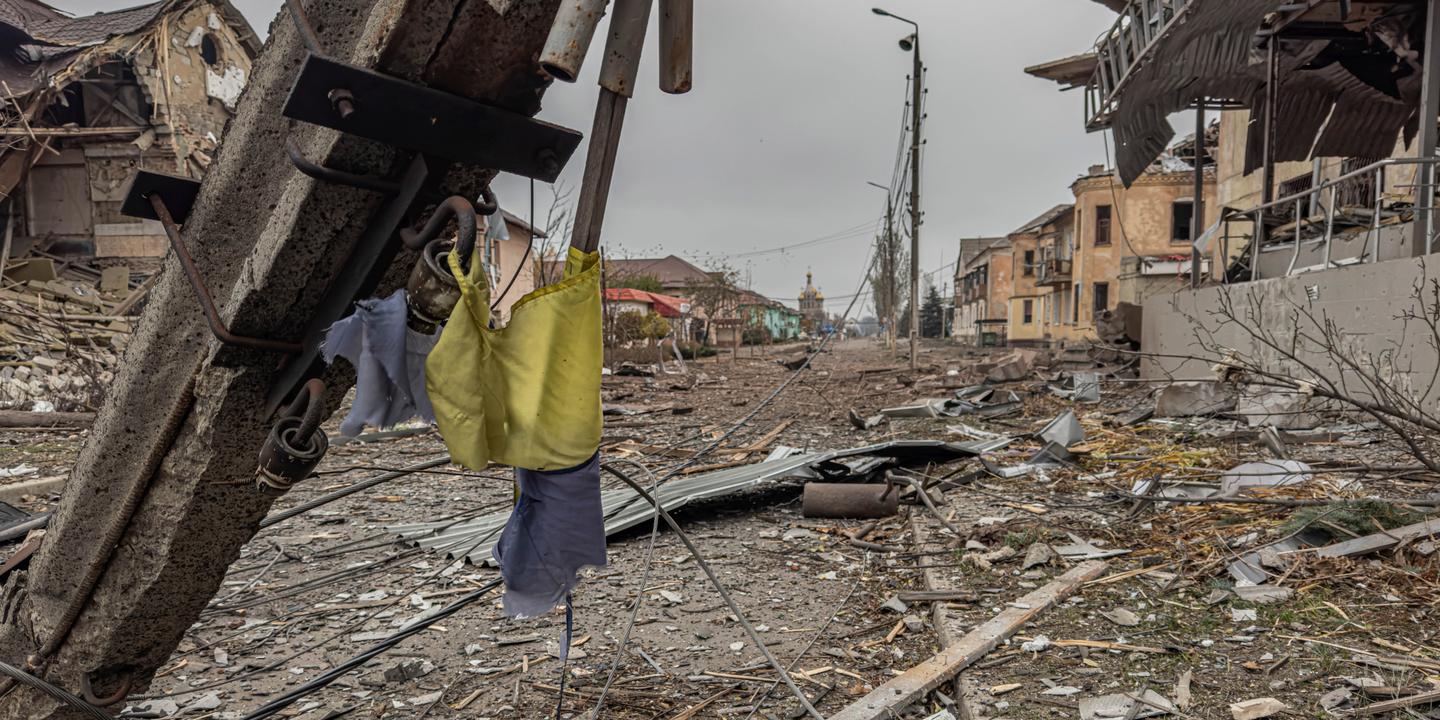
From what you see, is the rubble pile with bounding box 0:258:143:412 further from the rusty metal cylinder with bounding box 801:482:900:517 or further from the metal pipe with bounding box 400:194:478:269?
the metal pipe with bounding box 400:194:478:269

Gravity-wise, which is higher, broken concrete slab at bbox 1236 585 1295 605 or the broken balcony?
the broken balcony

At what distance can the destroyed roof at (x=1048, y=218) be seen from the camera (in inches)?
1729

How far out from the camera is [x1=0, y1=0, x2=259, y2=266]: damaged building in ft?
59.2

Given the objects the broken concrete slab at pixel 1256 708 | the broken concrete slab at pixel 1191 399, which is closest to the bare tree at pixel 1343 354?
the broken concrete slab at pixel 1191 399

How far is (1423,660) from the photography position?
2902 millimetres

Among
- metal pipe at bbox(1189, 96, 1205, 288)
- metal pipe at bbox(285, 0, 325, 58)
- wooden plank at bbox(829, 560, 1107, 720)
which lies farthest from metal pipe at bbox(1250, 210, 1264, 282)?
metal pipe at bbox(285, 0, 325, 58)

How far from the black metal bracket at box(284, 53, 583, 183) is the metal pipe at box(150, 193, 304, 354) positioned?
518 mm

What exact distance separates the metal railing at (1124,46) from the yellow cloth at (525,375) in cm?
1001

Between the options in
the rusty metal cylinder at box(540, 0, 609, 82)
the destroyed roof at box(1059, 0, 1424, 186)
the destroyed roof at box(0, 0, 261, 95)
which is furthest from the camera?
the destroyed roof at box(0, 0, 261, 95)

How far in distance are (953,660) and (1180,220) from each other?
3865cm

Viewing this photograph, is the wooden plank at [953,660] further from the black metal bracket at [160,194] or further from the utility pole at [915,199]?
the utility pole at [915,199]

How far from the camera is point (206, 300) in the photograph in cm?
161

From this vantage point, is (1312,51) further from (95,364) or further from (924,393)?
(95,364)

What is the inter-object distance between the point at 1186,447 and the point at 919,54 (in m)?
15.3
